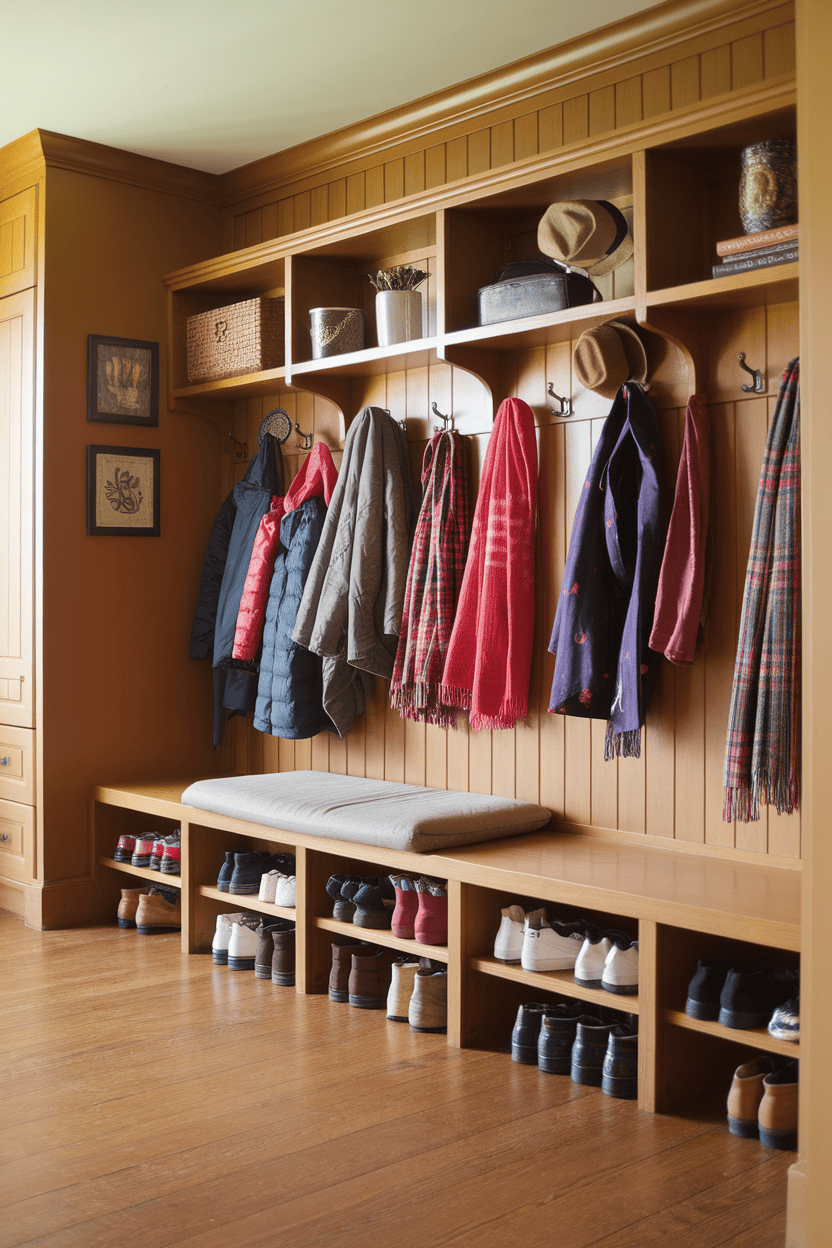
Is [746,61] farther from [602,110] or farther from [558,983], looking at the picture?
[558,983]

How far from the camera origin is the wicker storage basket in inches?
157

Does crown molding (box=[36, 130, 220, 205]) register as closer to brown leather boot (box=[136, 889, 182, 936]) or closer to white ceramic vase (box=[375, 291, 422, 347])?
white ceramic vase (box=[375, 291, 422, 347])

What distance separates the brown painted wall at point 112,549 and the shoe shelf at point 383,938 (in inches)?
49.0

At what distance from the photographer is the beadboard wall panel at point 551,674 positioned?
2.93 m

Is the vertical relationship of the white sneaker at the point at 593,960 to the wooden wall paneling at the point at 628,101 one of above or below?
below

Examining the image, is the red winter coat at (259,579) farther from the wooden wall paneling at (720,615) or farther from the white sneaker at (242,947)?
the wooden wall paneling at (720,615)

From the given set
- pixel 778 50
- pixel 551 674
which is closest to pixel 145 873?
pixel 551 674

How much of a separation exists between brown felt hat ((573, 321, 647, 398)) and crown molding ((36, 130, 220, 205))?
2002mm

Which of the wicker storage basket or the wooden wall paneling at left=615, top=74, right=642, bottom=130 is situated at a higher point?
the wooden wall paneling at left=615, top=74, right=642, bottom=130

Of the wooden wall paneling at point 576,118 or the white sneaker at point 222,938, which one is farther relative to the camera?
the white sneaker at point 222,938

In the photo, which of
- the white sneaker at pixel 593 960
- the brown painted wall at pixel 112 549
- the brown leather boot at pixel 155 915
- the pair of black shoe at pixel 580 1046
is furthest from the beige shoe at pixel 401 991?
the brown painted wall at pixel 112 549

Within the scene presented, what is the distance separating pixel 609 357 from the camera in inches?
120

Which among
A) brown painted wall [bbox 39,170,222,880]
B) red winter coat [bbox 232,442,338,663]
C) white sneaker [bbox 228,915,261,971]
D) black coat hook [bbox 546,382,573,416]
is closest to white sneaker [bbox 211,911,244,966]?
white sneaker [bbox 228,915,261,971]

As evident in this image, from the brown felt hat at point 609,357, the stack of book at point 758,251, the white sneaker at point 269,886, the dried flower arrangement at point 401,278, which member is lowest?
the white sneaker at point 269,886
